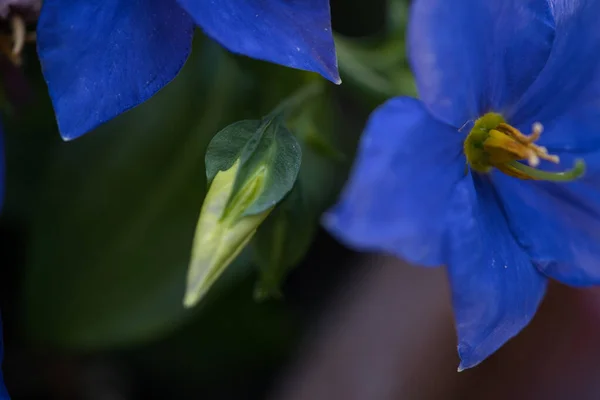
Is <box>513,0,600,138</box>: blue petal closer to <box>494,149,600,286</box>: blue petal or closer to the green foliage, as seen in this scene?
<box>494,149,600,286</box>: blue petal

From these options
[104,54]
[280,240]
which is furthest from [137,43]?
[280,240]

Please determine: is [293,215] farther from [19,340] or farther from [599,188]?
[19,340]

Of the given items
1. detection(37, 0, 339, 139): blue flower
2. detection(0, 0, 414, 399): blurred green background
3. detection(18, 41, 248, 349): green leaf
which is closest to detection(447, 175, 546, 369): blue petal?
detection(37, 0, 339, 139): blue flower

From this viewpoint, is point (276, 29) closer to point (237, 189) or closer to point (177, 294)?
point (237, 189)

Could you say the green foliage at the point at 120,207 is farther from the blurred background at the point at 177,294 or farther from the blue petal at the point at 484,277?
the blue petal at the point at 484,277

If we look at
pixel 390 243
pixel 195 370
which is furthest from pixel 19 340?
pixel 390 243

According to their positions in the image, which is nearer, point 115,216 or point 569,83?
point 569,83

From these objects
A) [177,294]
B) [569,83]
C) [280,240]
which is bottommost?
[177,294]

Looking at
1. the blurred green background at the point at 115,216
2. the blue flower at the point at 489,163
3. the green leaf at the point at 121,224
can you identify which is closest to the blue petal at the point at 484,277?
the blue flower at the point at 489,163
